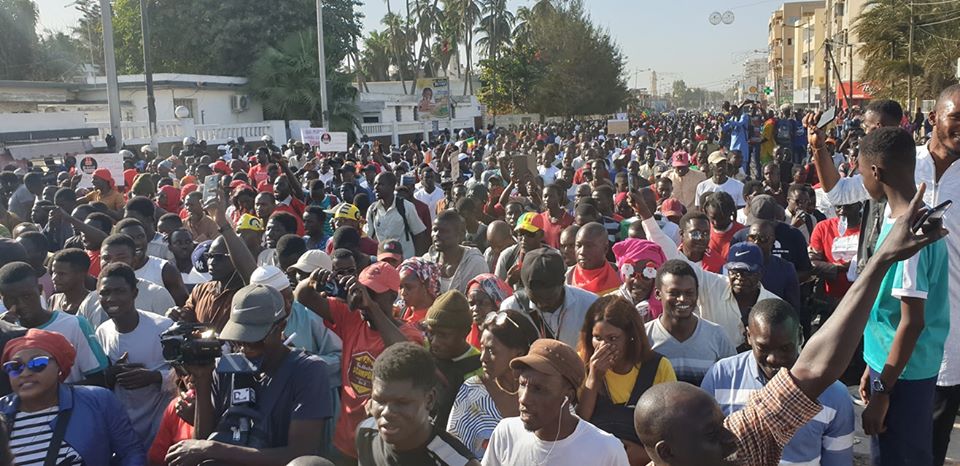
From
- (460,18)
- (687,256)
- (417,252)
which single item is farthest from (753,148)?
(460,18)

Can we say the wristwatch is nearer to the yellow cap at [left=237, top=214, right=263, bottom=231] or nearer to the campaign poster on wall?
the yellow cap at [left=237, top=214, right=263, bottom=231]

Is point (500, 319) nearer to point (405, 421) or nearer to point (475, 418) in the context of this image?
point (475, 418)

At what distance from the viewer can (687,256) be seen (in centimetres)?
562

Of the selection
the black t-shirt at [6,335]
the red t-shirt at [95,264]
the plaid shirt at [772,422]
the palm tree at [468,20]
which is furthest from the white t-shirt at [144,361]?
the palm tree at [468,20]

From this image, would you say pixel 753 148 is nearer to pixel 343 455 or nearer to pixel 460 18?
pixel 343 455

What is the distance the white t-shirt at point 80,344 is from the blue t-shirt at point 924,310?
3.57 meters

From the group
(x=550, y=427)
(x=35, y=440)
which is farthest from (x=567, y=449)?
(x=35, y=440)

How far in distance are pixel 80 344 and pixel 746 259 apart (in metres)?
3.57

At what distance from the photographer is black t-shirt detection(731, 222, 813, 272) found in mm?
5910

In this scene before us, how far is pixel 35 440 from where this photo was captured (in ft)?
11.2

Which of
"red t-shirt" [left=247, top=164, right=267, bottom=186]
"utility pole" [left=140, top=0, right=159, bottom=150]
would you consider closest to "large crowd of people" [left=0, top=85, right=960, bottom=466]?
"red t-shirt" [left=247, top=164, right=267, bottom=186]

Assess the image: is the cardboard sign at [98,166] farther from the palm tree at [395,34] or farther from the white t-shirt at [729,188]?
the palm tree at [395,34]

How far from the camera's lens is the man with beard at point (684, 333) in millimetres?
3873

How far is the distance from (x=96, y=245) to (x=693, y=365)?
4930 millimetres
